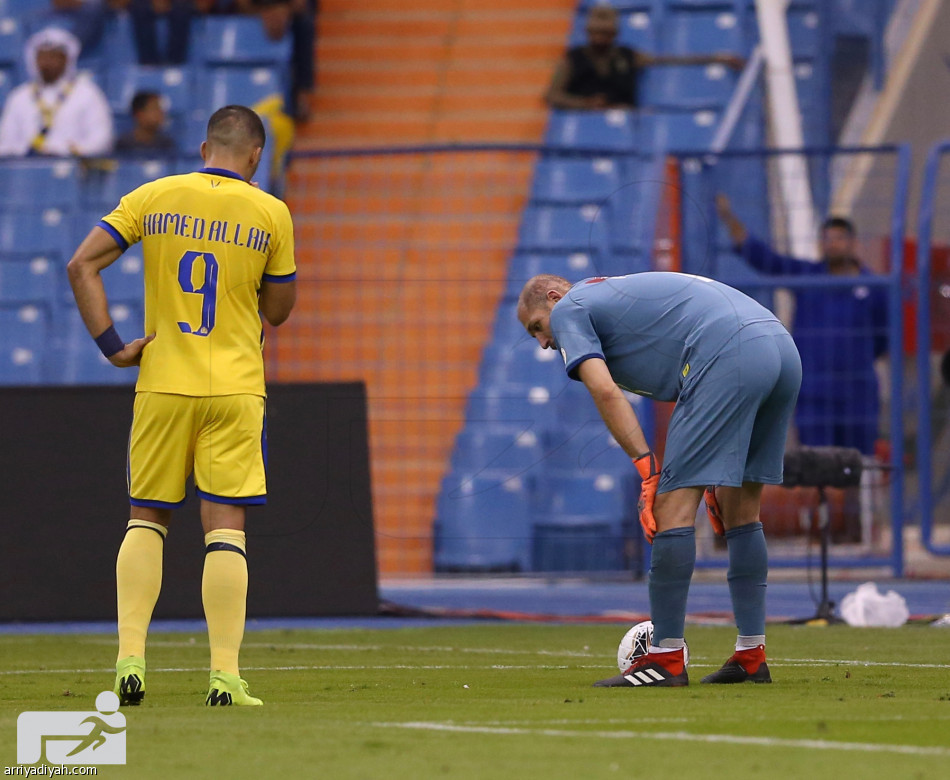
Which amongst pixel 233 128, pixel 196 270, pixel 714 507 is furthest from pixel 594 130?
pixel 196 270

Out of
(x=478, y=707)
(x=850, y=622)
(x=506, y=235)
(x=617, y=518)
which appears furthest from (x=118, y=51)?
(x=478, y=707)

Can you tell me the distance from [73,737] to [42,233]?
32.3 ft

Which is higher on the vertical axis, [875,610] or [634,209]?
[634,209]

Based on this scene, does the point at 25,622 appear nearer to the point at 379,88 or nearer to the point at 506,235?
the point at 506,235

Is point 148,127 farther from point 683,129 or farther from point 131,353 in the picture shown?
point 131,353

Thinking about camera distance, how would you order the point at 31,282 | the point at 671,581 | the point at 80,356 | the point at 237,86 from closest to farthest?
the point at 671,581, the point at 80,356, the point at 31,282, the point at 237,86

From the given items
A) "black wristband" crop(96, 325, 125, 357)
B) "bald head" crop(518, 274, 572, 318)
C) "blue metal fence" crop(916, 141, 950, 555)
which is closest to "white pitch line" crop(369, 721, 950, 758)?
"black wristband" crop(96, 325, 125, 357)

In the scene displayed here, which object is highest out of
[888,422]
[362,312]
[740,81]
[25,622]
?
[740,81]

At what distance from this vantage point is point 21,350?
44.5 ft

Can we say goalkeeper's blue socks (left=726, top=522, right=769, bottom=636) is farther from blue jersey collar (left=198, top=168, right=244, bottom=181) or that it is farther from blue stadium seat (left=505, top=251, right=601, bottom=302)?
blue stadium seat (left=505, top=251, right=601, bottom=302)

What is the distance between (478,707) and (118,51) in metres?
12.9

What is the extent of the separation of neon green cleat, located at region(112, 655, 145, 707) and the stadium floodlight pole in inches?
320

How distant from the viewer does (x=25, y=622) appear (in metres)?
10.2

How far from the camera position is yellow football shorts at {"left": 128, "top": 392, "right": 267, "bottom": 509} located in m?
5.96
